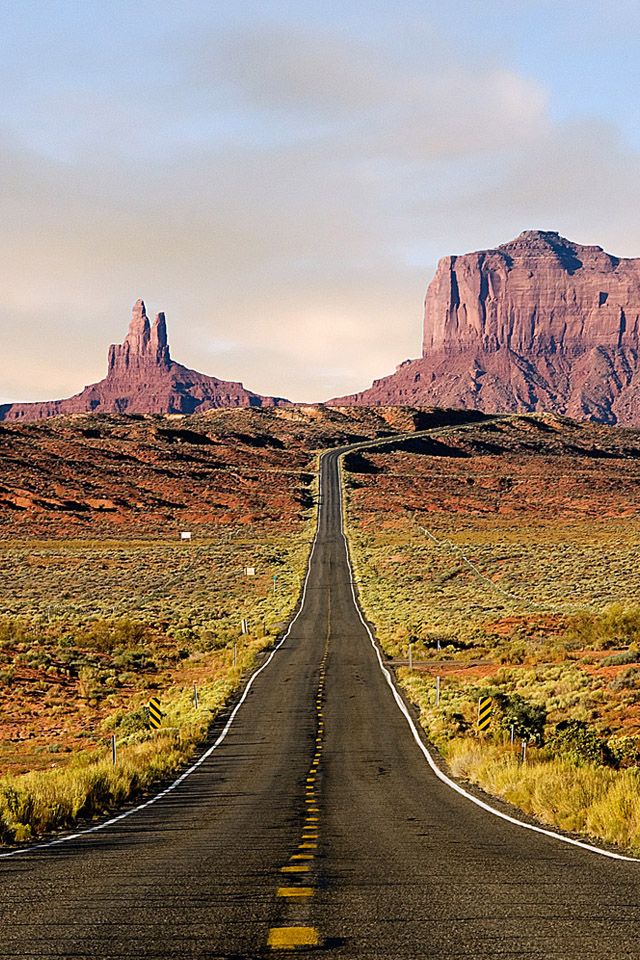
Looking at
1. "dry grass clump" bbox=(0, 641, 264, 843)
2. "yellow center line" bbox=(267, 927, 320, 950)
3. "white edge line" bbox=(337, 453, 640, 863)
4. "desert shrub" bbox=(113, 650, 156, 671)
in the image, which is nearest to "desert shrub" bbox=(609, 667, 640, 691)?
"white edge line" bbox=(337, 453, 640, 863)

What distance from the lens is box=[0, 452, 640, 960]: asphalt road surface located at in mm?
6293

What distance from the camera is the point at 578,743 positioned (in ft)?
70.6

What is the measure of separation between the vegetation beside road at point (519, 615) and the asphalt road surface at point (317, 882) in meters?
1.67

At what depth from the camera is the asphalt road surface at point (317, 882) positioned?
6293 mm

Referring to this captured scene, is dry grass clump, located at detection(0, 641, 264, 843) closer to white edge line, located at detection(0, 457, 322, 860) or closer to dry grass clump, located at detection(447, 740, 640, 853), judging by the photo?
white edge line, located at detection(0, 457, 322, 860)

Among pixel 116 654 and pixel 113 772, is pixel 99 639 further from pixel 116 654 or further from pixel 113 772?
pixel 113 772

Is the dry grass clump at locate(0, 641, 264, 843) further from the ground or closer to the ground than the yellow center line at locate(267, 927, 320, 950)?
closer to the ground

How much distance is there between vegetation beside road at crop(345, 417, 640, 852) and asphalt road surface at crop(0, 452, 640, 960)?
1.67 m

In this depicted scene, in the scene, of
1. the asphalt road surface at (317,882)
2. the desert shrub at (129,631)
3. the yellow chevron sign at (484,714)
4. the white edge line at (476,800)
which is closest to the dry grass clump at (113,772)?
the asphalt road surface at (317,882)

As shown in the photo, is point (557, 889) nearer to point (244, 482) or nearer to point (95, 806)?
point (95, 806)

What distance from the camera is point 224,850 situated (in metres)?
11.0

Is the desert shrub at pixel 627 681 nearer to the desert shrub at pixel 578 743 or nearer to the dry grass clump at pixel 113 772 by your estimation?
the desert shrub at pixel 578 743

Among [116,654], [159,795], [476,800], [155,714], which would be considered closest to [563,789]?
[476,800]

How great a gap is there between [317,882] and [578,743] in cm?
1478
